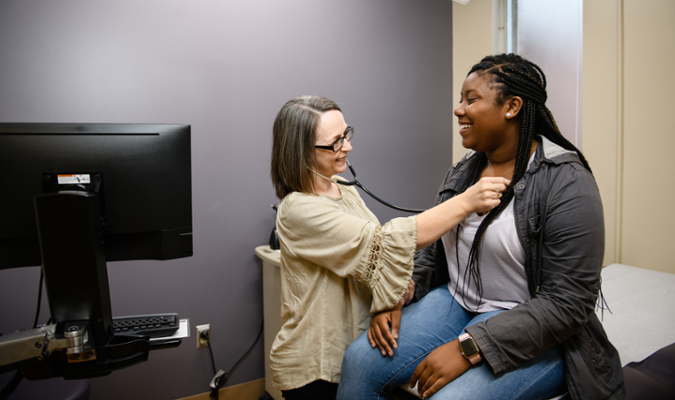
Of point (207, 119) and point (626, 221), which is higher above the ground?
point (207, 119)

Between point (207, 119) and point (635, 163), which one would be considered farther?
point (207, 119)

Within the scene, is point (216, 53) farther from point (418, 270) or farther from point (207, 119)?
point (418, 270)

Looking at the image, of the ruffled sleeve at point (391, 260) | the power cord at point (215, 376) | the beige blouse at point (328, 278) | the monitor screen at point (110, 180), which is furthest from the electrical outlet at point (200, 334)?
the ruffled sleeve at point (391, 260)

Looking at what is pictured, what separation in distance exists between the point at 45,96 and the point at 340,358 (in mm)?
1447

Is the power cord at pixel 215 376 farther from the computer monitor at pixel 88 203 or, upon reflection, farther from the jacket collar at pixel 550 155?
the jacket collar at pixel 550 155

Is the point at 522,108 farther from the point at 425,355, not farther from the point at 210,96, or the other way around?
the point at 210,96

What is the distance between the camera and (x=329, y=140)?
42.3 inches

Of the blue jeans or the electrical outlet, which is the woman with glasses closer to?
the blue jeans

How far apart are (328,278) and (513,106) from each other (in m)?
0.64

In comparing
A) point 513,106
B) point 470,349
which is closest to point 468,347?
point 470,349

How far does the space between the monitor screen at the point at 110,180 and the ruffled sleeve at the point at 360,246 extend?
28 cm

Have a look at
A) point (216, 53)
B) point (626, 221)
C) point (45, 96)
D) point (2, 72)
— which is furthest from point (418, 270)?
point (2, 72)

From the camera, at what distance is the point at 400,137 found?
7.18ft

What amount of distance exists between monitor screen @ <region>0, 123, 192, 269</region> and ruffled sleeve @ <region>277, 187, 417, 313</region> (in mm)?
280
